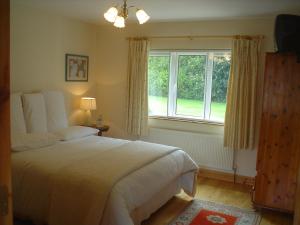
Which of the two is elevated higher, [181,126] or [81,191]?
[181,126]

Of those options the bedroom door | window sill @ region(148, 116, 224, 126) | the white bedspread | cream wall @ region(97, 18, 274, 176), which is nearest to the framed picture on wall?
cream wall @ region(97, 18, 274, 176)

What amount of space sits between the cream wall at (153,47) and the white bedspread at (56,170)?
1.44 meters

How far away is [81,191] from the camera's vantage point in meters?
2.47

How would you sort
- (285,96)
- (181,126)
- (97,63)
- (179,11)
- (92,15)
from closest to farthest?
(285,96), (179,11), (92,15), (181,126), (97,63)

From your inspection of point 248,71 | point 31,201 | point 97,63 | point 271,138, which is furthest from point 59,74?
point 271,138

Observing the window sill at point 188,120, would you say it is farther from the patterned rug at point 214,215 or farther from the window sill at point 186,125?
the patterned rug at point 214,215

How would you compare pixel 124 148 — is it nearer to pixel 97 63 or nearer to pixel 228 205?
pixel 228 205

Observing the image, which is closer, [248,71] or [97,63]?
[248,71]

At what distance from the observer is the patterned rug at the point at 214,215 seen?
316cm

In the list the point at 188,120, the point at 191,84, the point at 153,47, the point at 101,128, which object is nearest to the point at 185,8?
the point at 153,47

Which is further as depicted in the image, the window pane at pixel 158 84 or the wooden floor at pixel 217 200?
the window pane at pixel 158 84

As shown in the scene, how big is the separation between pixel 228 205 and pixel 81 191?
1.94 m

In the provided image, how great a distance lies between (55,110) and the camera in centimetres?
424

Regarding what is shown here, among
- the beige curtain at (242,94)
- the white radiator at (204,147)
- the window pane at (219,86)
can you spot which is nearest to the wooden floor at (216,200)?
the white radiator at (204,147)
